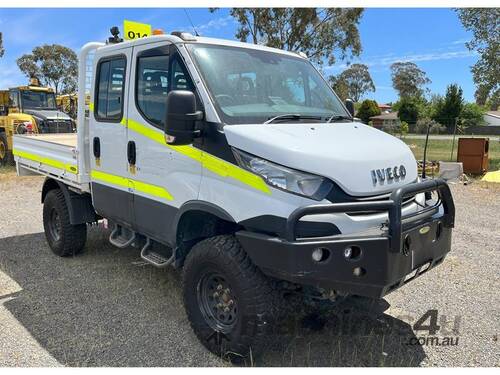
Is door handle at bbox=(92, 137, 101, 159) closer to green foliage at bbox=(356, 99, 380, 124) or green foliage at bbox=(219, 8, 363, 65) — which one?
green foliage at bbox=(219, 8, 363, 65)

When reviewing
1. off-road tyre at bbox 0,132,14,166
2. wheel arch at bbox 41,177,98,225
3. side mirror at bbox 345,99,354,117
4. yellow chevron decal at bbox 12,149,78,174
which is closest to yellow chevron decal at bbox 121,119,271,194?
yellow chevron decal at bbox 12,149,78,174

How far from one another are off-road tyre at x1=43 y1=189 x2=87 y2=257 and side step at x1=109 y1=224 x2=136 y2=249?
38.2 inches

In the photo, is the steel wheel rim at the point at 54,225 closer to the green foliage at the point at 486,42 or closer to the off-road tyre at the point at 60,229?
the off-road tyre at the point at 60,229

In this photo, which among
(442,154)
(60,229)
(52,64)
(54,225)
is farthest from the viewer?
(52,64)

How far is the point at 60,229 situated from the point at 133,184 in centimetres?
196

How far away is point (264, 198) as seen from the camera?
308cm

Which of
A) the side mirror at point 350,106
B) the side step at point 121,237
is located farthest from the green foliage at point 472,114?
the side step at point 121,237

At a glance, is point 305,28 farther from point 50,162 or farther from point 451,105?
point 451,105

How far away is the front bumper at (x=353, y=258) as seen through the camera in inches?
112

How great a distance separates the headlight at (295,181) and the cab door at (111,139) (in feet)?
6.06

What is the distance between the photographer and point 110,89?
467 centimetres

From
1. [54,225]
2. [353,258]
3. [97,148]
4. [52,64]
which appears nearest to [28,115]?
[54,225]

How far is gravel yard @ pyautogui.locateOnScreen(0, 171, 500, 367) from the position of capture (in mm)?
3586

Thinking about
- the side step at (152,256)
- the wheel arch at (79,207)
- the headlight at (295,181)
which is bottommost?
the side step at (152,256)
